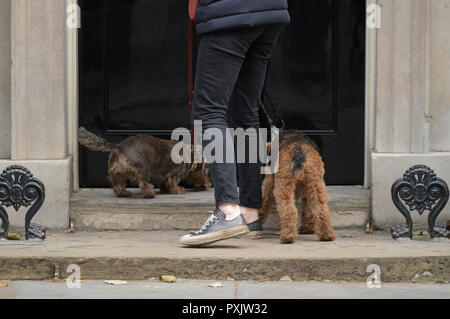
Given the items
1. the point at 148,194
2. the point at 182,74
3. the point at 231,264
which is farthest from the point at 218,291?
the point at 182,74

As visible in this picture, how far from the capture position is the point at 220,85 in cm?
514

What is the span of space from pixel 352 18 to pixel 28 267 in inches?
134

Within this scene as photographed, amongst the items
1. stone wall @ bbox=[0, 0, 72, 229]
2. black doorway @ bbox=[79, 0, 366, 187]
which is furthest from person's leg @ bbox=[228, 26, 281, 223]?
stone wall @ bbox=[0, 0, 72, 229]

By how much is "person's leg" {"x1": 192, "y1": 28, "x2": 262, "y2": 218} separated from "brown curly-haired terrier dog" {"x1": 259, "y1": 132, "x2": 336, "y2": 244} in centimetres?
45

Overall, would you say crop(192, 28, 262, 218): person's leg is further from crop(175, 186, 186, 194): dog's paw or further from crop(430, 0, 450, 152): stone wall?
crop(430, 0, 450, 152): stone wall

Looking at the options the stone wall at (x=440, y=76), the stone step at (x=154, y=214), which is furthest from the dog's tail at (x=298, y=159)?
the stone wall at (x=440, y=76)

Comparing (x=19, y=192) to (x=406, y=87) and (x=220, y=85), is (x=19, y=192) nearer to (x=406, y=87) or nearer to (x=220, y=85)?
(x=220, y=85)

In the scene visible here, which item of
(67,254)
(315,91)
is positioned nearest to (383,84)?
(315,91)

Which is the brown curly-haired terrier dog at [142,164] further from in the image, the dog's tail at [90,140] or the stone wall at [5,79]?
the stone wall at [5,79]

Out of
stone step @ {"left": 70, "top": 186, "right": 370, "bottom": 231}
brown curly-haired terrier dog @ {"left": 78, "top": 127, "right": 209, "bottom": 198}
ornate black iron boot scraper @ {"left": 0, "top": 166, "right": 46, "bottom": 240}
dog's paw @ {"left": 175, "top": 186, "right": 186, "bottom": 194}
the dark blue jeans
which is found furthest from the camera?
dog's paw @ {"left": 175, "top": 186, "right": 186, "bottom": 194}

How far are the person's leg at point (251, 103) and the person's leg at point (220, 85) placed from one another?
0.83 ft

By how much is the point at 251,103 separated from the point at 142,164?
134cm

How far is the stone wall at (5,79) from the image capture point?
6219 millimetres

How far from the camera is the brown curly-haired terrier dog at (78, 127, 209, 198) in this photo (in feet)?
21.1
